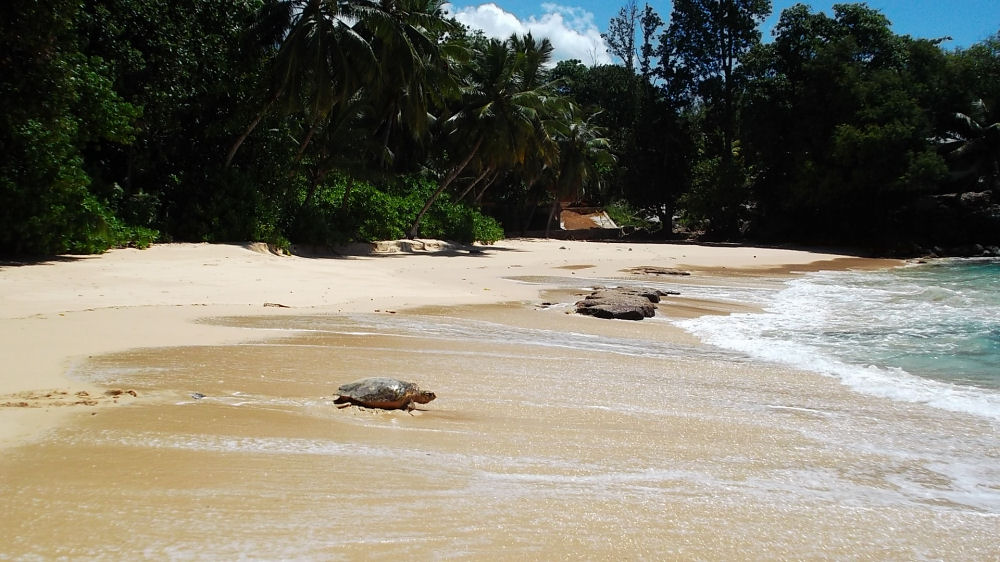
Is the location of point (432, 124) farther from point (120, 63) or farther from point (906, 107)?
point (906, 107)

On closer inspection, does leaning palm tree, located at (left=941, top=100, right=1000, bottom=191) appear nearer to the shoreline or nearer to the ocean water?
the shoreline

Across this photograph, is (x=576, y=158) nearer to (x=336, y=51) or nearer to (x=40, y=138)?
(x=336, y=51)

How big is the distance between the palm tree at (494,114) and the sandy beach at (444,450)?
1903 cm

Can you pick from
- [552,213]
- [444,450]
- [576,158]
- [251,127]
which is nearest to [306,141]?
[251,127]

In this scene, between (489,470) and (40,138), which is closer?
(489,470)

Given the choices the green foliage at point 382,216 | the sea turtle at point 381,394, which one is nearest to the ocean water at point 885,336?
the sea turtle at point 381,394

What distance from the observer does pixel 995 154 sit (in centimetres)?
3431

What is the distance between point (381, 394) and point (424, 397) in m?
0.36

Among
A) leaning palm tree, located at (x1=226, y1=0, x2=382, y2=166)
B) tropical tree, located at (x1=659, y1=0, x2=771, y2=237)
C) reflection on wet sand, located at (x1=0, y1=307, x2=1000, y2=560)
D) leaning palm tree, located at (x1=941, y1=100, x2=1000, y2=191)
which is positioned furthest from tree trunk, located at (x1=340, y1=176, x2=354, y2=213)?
leaning palm tree, located at (x1=941, y1=100, x2=1000, y2=191)

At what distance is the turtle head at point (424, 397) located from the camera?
15.8ft

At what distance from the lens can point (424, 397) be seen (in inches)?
191

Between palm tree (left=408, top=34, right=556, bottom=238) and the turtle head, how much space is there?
21.2 meters

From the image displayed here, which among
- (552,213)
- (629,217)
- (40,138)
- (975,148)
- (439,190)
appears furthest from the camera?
(629,217)

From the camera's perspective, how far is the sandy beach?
2.95 meters
